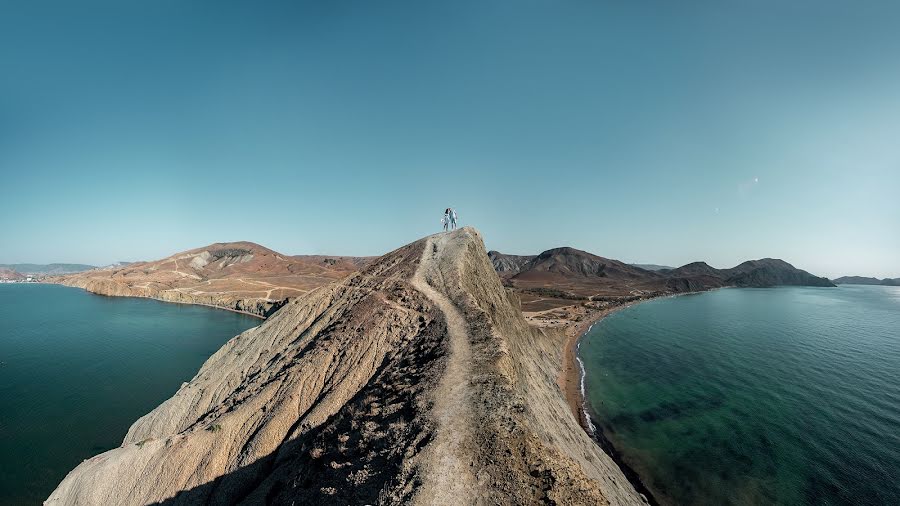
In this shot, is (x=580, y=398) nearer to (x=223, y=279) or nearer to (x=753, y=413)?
(x=753, y=413)

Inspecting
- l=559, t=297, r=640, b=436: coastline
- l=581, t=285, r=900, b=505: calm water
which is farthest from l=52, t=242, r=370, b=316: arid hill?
l=581, t=285, r=900, b=505: calm water

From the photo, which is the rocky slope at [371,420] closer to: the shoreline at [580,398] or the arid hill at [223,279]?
the shoreline at [580,398]

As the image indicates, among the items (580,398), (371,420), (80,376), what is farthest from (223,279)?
(371,420)

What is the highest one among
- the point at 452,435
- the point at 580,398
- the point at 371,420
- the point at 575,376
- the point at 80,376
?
the point at 452,435

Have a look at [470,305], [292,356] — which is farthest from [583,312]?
[292,356]

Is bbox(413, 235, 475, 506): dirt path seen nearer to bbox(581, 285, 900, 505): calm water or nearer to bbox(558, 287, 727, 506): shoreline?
bbox(558, 287, 727, 506): shoreline

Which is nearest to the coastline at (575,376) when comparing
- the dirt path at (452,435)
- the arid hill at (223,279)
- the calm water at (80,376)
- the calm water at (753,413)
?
the calm water at (753,413)

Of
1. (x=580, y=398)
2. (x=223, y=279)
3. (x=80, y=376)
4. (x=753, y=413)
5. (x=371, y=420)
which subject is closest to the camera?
(x=371, y=420)
